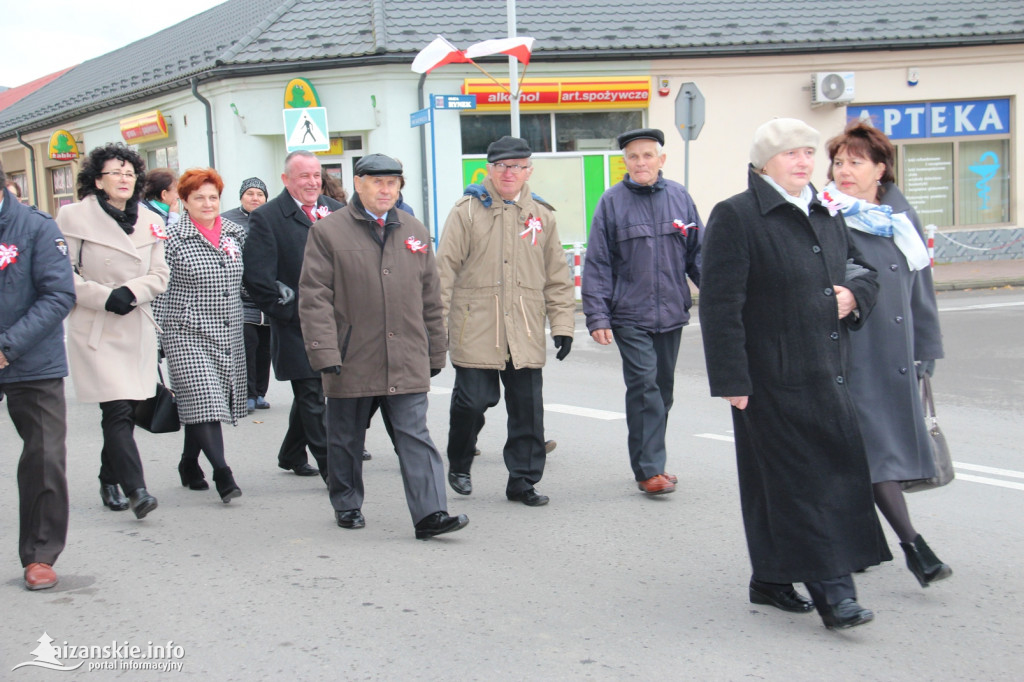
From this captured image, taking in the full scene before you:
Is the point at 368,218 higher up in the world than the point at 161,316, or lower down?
higher up

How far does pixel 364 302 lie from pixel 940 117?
1870cm

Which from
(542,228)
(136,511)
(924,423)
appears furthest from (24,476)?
(924,423)

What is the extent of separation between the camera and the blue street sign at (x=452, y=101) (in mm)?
16484

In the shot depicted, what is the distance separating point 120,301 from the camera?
546cm

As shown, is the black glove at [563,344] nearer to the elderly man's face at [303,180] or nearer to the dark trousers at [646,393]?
the dark trousers at [646,393]

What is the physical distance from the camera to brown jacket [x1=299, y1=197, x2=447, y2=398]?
5344mm

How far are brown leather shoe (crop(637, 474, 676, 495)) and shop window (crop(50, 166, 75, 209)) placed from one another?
26.6 meters

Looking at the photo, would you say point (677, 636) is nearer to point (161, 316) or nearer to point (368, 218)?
point (368, 218)

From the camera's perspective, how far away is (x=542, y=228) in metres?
6.12

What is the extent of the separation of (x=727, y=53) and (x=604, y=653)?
18.0 metres

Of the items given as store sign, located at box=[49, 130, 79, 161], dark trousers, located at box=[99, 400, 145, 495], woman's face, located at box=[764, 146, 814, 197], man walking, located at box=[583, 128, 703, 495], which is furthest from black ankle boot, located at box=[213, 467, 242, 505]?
store sign, located at box=[49, 130, 79, 161]

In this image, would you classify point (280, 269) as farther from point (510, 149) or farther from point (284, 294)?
point (510, 149)

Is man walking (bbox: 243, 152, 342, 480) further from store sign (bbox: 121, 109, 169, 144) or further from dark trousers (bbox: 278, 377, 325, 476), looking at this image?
store sign (bbox: 121, 109, 169, 144)

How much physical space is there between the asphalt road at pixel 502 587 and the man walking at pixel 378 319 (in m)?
0.42
